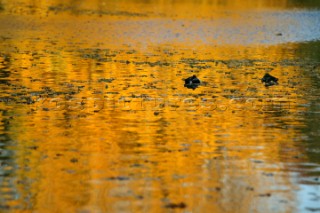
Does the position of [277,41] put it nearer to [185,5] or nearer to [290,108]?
[290,108]

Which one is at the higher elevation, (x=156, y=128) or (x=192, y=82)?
(x=192, y=82)

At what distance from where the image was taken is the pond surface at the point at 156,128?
1446cm

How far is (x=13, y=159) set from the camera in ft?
56.1

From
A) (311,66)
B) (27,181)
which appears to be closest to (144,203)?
(27,181)

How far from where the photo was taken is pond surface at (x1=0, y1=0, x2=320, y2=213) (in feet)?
47.4

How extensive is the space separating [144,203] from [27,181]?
8.52 feet

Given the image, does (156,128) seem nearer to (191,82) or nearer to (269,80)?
(191,82)

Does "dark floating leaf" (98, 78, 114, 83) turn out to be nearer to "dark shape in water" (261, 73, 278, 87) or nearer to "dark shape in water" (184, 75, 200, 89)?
"dark shape in water" (184, 75, 200, 89)

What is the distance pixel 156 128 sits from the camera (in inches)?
830

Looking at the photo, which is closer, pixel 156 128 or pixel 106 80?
pixel 156 128

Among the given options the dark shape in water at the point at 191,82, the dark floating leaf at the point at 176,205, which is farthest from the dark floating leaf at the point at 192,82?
the dark floating leaf at the point at 176,205

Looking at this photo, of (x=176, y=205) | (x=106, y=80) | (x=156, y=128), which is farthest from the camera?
(x=106, y=80)

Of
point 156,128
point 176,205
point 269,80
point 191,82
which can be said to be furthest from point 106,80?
point 176,205

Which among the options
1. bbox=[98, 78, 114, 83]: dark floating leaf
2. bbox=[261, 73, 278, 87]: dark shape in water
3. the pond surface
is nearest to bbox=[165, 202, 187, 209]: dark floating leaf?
the pond surface
